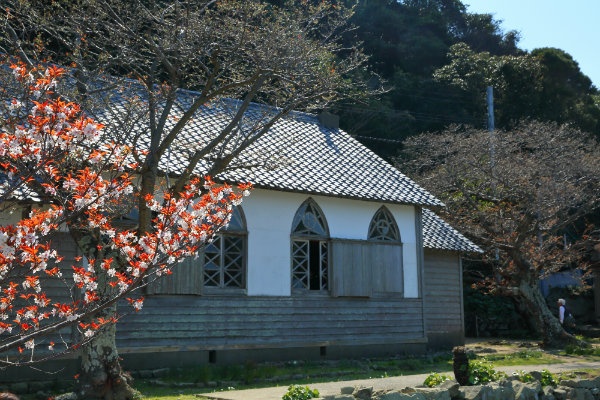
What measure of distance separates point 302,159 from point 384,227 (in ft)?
9.81

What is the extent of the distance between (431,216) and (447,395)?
13.2 meters

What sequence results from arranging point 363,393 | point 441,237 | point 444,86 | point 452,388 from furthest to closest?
point 444,86
point 441,237
point 452,388
point 363,393

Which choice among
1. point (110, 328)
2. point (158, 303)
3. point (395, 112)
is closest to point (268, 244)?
point (158, 303)

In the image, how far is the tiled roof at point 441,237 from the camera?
74.4 feet

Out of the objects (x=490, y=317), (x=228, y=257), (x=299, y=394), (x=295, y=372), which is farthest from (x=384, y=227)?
(x=490, y=317)

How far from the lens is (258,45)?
14141 millimetres

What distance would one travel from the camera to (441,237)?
2334cm

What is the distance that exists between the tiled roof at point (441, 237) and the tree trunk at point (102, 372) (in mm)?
12284

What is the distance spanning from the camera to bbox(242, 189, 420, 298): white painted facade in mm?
17953

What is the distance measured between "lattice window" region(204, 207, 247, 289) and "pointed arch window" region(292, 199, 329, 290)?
1579mm

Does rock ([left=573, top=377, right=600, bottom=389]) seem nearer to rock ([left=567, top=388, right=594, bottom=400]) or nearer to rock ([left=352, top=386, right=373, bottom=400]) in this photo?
rock ([left=567, top=388, right=594, bottom=400])

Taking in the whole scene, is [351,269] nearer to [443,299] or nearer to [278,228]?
[278,228]

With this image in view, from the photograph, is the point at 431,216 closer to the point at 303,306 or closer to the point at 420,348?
the point at 420,348

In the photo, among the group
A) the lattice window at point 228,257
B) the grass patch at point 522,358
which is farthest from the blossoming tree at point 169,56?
the grass patch at point 522,358
